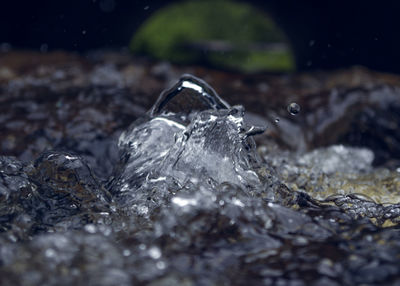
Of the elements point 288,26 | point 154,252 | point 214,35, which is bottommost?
point 214,35

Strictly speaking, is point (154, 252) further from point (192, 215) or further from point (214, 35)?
point (214, 35)

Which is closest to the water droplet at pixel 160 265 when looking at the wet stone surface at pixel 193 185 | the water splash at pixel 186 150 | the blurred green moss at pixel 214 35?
the wet stone surface at pixel 193 185

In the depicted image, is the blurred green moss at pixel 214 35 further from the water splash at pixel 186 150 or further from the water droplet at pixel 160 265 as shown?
the water droplet at pixel 160 265

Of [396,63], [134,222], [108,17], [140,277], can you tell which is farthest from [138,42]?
[140,277]

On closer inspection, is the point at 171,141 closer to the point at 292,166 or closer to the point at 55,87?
the point at 292,166

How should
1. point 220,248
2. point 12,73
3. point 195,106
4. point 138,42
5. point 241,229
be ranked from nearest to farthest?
point 220,248, point 241,229, point 195,106, point 12,73, point 138,42

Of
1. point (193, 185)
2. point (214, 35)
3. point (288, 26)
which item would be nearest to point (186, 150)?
point (193, 185)

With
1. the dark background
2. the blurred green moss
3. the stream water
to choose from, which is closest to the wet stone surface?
the stream water
